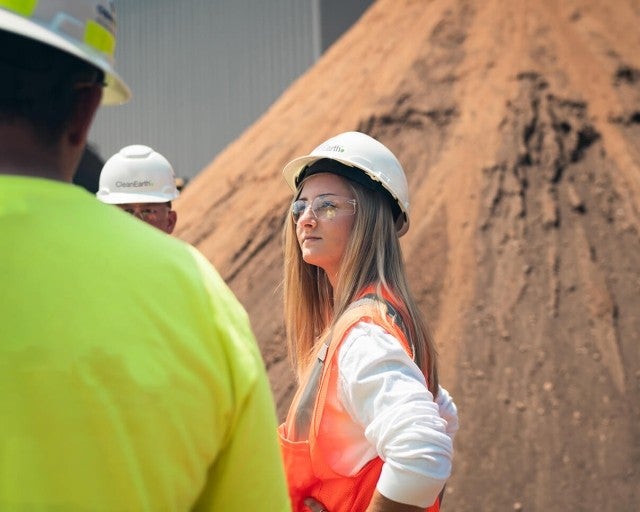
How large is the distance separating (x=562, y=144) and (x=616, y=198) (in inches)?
36.2

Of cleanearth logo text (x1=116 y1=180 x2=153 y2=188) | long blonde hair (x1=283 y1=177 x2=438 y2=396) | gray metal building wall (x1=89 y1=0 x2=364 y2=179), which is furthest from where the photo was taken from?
gray metal building wall (x1=89 y1=0 x2=364 y2=179)

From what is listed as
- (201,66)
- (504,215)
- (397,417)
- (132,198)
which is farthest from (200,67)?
(397,417)

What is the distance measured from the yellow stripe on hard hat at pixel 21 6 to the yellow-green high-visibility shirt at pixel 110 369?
10.1 inches

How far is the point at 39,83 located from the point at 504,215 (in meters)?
8.89

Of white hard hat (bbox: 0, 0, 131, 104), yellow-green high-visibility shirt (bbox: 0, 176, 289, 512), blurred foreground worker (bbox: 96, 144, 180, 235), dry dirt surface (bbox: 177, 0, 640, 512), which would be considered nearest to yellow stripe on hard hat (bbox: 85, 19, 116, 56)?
white hard hat (bbox: 0, 0, 131, 104)

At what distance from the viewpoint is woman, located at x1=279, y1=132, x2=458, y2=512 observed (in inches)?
107

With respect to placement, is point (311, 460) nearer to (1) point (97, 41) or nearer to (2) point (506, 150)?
(1) point (97, 41)

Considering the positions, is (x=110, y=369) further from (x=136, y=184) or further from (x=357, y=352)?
(x=136, y=184)

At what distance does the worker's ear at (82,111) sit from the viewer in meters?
1.58

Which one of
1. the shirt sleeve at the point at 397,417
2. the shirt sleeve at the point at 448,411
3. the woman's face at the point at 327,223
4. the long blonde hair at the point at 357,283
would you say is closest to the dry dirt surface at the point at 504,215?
the shirt sleeve at the point at 448,411

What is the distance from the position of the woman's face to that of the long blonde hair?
3 cm

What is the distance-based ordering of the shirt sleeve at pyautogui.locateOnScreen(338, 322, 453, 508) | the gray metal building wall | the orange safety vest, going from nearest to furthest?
the shirt sleeve at pyautogui.locateOnScreen(338, 322, 453, 508)
the orange safety vest
the gray metal building wall

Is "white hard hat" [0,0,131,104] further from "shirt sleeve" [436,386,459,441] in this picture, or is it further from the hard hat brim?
the hard hat brim

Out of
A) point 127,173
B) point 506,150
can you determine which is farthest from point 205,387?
point 506,150
